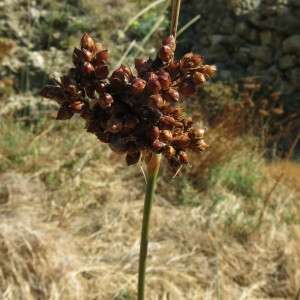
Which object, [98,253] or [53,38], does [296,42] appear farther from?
[98,253]


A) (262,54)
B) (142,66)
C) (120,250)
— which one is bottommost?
(120,250)

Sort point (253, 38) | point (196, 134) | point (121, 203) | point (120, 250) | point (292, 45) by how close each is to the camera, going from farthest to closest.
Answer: point (253, 38) < point (292, 45) < point (121, 203) < point (120, 250) < point (196, 134)

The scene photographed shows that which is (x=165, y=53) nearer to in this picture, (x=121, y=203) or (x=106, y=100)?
(x=106, y=100)

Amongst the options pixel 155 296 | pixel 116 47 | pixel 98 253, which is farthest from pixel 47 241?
pixel 116 47

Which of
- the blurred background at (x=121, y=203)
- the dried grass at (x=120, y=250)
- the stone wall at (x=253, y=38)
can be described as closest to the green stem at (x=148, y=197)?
the blurred background at (x=121, y=203)

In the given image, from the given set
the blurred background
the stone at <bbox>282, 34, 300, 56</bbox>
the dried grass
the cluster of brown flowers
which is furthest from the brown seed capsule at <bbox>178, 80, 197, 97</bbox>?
the stone at <bbox>282, 34, 300, 56</bbox>

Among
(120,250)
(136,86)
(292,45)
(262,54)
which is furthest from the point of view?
(262,54)

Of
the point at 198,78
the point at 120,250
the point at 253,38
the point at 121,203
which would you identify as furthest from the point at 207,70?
the point at 253,38
